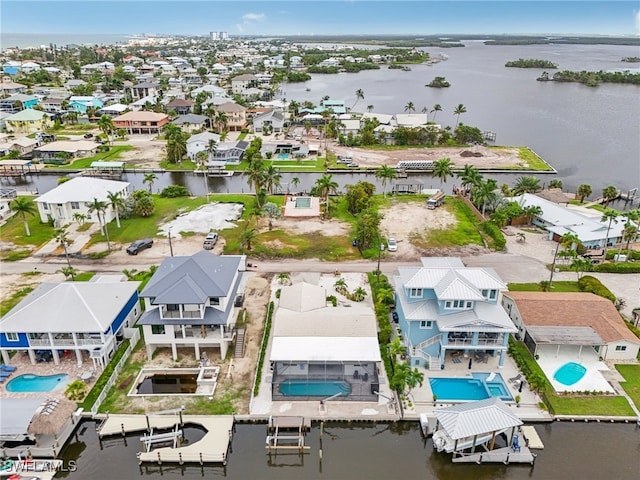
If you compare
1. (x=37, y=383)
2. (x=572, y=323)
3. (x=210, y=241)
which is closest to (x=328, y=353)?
(x=572, y=323)

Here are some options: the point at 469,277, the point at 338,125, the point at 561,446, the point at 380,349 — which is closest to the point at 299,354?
the point at 380,349

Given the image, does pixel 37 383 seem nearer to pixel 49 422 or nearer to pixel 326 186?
pixel 49 422

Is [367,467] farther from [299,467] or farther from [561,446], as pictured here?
[561,446]

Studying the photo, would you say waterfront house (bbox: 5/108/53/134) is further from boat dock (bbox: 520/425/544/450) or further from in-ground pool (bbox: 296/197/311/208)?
boat dock (bbox: 520/425/544/450)

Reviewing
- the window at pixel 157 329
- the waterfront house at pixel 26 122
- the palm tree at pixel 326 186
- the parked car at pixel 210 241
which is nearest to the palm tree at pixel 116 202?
the parked car at pixel 210 241

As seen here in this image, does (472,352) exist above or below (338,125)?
below
